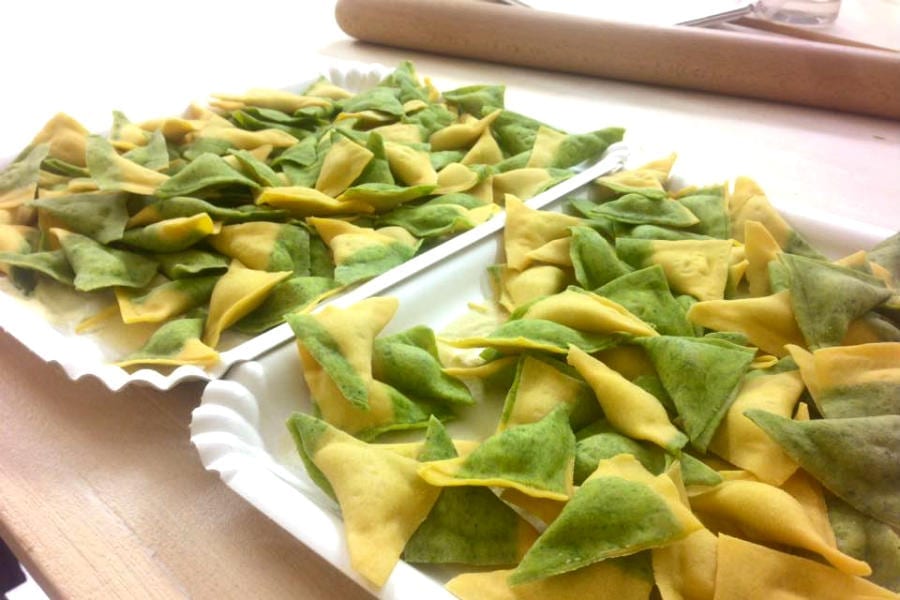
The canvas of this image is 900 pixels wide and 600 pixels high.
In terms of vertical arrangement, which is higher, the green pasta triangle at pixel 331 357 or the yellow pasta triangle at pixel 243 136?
the yellow pasta triangle at pixel 243 136

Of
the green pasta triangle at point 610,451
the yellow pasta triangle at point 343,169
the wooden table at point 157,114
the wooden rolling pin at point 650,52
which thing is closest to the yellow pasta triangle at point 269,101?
the wooden table at point 157,114

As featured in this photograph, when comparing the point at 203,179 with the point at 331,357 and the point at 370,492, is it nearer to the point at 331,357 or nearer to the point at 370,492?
the point at 331,357

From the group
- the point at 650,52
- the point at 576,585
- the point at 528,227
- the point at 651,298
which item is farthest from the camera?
the point at 650,52

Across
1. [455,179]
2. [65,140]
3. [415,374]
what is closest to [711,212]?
[455,179]

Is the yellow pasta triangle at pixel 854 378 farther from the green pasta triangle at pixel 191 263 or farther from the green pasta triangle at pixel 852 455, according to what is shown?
the green pasta triangle at pixel 191 263

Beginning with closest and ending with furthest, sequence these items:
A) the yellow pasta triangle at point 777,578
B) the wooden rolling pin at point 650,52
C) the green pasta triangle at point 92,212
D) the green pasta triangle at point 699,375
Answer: the yellow pasta triangle at point 777,578 → the green pasta triangle at point 699,375 → the green pasta triangle at point 92,212 → the wooden rolling pin at point 650,52

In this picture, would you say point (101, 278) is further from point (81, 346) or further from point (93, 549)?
point (93, 549)
